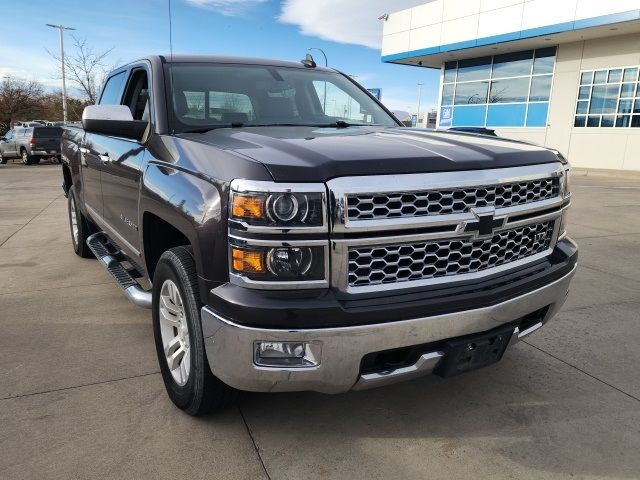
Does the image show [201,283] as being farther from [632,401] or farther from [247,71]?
[632,401]

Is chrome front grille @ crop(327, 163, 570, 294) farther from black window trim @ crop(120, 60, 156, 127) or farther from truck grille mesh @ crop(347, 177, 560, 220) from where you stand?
black window trim @ crop(120, 60, 156, 127)

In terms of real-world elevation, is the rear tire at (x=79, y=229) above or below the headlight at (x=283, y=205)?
below

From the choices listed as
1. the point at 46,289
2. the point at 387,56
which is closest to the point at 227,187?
the point at 46,289

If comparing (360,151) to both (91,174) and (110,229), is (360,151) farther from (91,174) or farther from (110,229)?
(91,174)

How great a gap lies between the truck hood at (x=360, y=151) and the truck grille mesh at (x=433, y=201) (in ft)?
0.34

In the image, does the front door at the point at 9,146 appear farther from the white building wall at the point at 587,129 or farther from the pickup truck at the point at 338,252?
the pickup truck at the point at 338,252

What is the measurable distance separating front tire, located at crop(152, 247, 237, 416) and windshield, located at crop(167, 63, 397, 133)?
92 centimetres

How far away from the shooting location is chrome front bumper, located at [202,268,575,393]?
2.01m

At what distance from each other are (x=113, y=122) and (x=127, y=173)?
0.42 metres

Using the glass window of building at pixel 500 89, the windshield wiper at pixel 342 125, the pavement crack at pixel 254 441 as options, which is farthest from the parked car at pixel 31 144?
the pavement crack at pixel 254 441

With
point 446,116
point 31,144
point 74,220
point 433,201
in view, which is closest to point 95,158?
point 74,220

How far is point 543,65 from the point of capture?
2209cm

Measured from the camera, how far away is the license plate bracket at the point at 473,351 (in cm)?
225

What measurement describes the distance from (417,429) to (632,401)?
1.28 meters
